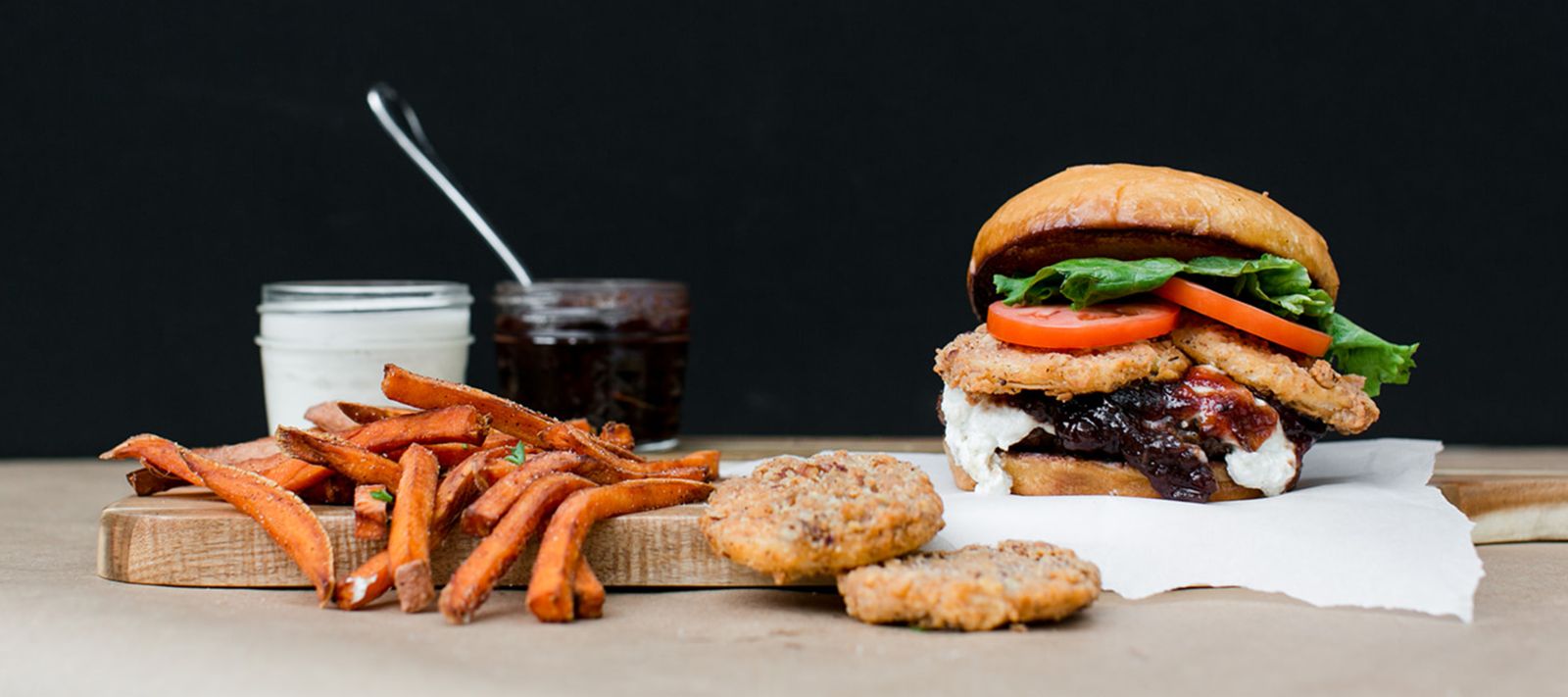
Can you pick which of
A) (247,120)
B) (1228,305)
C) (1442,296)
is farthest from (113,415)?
(1442,296)

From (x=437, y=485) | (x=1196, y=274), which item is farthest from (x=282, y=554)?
(x=1196, y=274)

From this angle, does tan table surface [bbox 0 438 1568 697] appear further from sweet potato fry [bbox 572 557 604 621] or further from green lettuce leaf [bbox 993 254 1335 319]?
green lettuce leaf [bbox 993 254 1335 319]

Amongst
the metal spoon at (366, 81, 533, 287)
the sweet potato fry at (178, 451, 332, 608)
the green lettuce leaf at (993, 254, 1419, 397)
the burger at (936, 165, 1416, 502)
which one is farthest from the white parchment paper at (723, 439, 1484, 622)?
the metal spoon at (366, 81, 533, 287)

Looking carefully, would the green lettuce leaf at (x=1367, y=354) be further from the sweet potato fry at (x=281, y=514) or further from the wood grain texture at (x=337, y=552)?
the sweet potato fry at (x=281, y=514)

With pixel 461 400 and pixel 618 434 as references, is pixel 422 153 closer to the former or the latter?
pixel 618 434

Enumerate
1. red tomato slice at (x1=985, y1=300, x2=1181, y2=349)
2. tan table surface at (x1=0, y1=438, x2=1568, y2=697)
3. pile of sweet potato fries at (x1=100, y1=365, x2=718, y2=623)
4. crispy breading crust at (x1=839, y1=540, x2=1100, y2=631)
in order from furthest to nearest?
1. red tomato slice at (x1=985, y1=300, x2=1181, y2=349)
2. pile of sweet potato fries at (x1=100, y1=365, x2=718, y2=623)
3. crispy breading crust at (x1=839, y1=540, x2=1100, y2=631)
4. tan table surface at (x1=0, y1=438, x2=1568, y2=697)

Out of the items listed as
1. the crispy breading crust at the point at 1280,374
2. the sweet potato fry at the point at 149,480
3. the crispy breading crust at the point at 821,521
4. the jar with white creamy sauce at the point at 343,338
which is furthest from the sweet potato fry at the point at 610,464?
the jar with white creamy sauce at the point at 343,338
